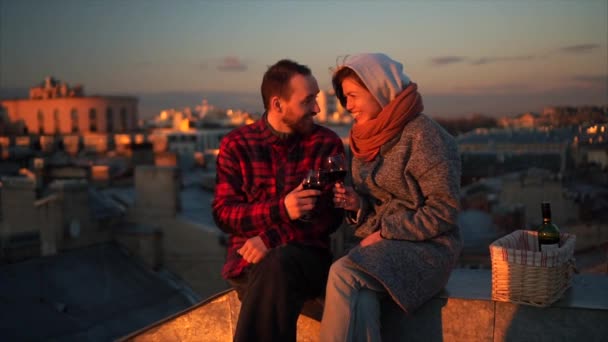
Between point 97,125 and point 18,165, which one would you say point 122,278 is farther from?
point 97,125

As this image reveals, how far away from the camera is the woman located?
324 cm

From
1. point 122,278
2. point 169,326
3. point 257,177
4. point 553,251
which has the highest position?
point 257,177

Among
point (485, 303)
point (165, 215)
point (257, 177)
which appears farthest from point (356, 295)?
point (165, 215)

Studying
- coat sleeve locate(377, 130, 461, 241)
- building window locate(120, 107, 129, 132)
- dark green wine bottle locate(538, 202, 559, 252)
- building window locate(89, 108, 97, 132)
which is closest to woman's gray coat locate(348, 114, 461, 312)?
coat sleeve locate(377, 130, 461, 241)

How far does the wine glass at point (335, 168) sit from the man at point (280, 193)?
12 cm

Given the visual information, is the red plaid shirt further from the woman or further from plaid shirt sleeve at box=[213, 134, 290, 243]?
the woman

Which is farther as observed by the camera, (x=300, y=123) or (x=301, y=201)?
(x=300, y=123)

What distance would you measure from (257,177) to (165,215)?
43.2 ft

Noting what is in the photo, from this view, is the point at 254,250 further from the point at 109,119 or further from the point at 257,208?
the point at 109,119

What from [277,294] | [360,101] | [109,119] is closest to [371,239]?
[277,294]

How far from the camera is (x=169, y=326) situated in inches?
165

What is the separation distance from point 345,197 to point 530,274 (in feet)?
3.13

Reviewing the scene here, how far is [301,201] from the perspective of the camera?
11.4 feet

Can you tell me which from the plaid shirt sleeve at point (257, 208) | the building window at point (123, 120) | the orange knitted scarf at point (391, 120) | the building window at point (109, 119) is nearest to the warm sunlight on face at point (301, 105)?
the plaid shirt sleeve at point (257, 208)
